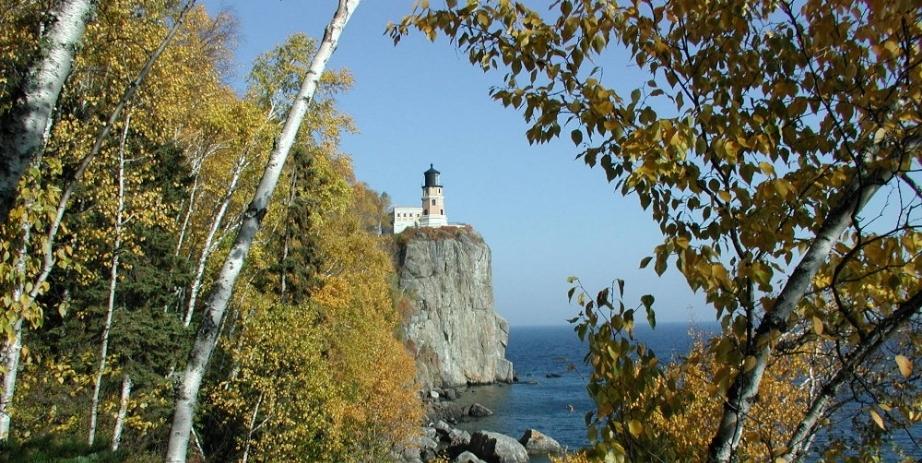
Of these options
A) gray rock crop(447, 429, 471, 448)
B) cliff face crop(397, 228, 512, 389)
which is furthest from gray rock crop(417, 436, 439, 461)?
cliff face crop(397, 228, 512, 389)

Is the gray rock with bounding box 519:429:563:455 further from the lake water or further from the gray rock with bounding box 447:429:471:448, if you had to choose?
the gray rock with bounding box 447:429:471:448

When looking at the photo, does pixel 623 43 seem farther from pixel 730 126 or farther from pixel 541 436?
pixel 541 436

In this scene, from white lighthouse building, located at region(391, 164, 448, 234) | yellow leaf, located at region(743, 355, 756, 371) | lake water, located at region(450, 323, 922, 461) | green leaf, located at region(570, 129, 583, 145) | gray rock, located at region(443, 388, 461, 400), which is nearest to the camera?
yellow leaf, located at region(743, 355, 756, 371)

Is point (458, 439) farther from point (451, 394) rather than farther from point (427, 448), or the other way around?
point (451, 394)

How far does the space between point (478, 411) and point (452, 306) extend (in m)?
20.5

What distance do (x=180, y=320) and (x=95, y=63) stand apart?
334 inches

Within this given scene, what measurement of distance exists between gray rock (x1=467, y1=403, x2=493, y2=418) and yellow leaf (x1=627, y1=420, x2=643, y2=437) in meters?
51.0

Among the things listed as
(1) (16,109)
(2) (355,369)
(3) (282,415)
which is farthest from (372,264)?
(1) (16,109)

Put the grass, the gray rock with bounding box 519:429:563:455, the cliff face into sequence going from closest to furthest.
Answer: the grass, the gray rock with bounding box 519:429:563:455, the cliff face

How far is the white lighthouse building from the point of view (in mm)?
94688

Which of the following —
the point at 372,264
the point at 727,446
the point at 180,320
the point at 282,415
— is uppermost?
the point at 372,264

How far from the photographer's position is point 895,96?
7.91ft

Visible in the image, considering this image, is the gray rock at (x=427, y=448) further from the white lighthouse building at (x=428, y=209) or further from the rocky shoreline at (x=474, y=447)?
the white lighthouse building at (x=428, y=209)

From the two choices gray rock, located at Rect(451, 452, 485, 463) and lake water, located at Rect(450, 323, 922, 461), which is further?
lake water, located at Rect(450, 323, 922, 461)
